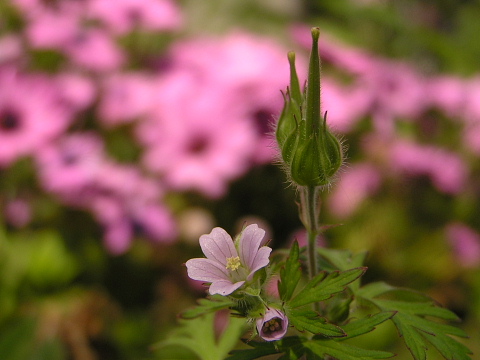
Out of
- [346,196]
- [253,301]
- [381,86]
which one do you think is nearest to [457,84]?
[381,86]

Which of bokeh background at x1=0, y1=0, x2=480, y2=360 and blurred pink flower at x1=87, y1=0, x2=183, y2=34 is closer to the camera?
bokeh background at x1=0, y1=0, x2=480, y2=360

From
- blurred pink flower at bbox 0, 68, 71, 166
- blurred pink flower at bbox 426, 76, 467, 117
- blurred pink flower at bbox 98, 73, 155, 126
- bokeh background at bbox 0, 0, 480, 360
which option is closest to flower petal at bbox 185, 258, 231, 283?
bokeh background at bbox 0, 0, 480, 360

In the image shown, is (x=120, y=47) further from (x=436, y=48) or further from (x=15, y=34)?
(x=436, y=48)

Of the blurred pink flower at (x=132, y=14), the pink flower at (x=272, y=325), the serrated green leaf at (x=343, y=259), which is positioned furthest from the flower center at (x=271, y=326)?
the blurred pink flower at (x=132, y=14)

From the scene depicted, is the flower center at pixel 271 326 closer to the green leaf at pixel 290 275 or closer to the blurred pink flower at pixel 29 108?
the green leaf at pixel 290 275

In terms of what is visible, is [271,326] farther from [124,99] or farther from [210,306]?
[124,99]

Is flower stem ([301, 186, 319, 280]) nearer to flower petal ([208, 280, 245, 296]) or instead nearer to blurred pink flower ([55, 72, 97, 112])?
flower petal ([208, 280, 245, 296])
